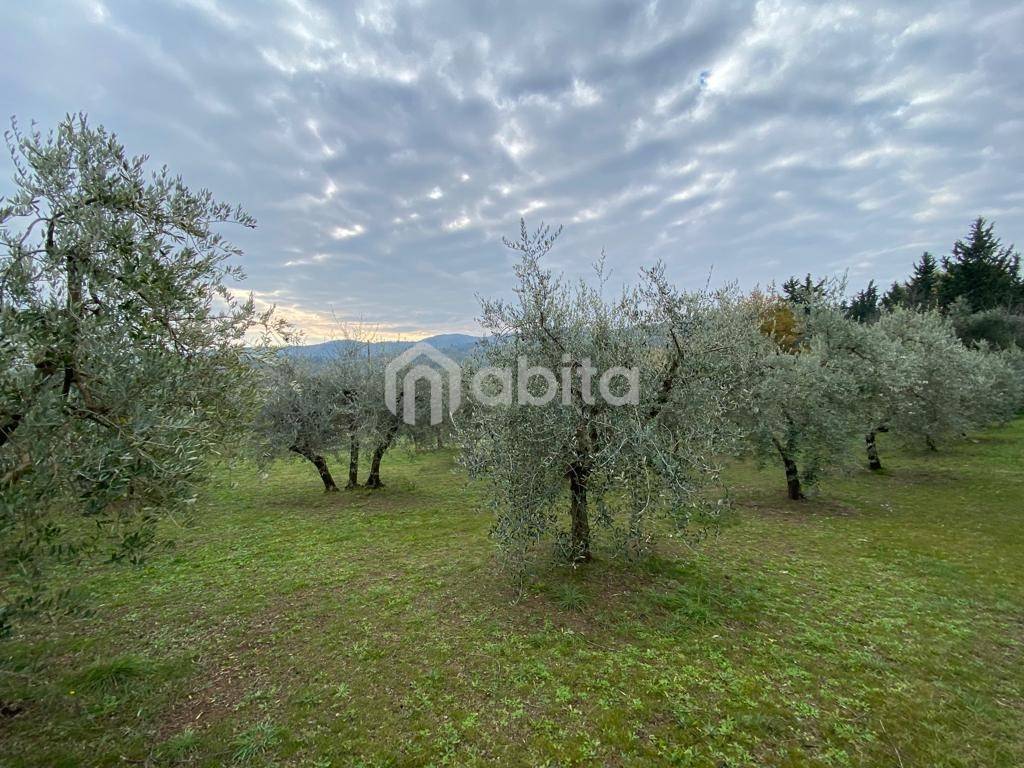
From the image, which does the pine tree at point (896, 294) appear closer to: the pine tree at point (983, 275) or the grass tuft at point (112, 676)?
the pine tree at point (983, 275)

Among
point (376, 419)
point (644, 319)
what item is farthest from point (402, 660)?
point (376, 419)

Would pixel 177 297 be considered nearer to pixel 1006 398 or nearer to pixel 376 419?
pixel 376 419

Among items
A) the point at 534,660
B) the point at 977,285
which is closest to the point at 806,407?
the point at 534,660

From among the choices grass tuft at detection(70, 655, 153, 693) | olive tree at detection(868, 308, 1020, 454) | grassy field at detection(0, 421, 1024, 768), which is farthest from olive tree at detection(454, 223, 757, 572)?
olive tree at detection(868, 308, 1020, 454)

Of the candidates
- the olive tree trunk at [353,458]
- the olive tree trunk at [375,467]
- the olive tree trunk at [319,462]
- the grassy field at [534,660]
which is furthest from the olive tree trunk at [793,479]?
the olive tree trunk at [319,462]

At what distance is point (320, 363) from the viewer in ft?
53.4

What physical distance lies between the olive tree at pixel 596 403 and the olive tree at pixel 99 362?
3.56 meters

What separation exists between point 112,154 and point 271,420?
10315 millimetres

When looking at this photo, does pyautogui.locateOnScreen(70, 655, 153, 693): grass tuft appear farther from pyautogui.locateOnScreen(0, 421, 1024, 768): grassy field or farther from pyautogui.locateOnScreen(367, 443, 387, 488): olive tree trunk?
pyautogui.locateOnScreen(367, 443, 387, 488): olive tree trunk

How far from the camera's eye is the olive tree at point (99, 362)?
3230 mm

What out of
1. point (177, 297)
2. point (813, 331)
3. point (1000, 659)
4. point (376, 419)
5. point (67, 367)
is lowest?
point (1000, 659)

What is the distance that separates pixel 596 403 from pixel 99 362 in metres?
5.48

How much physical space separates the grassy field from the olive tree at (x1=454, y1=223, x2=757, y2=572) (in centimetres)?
129

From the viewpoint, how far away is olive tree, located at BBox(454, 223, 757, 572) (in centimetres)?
613
